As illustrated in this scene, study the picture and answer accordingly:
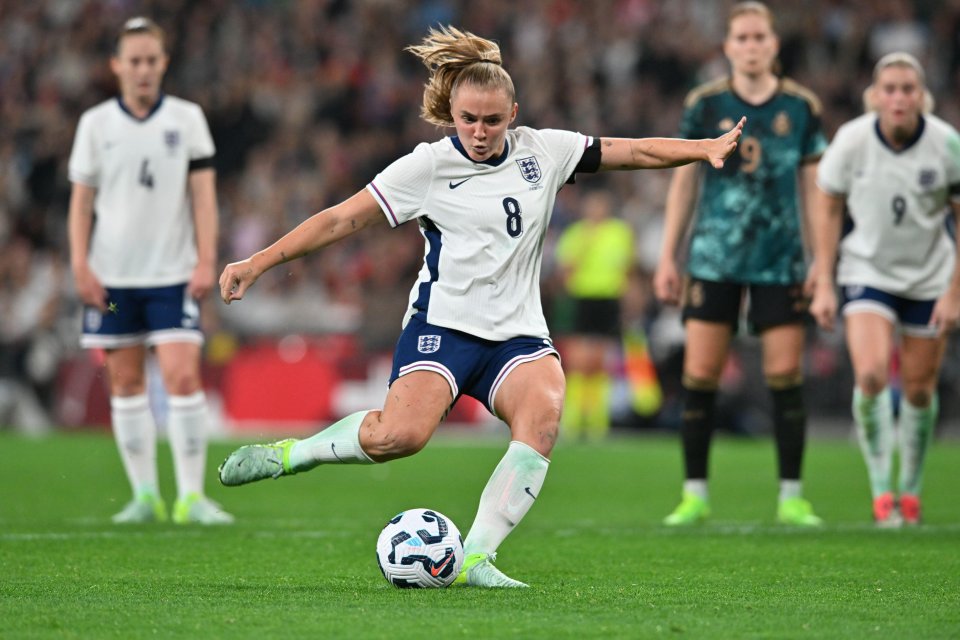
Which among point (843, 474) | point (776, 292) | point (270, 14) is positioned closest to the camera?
point (776, 292)

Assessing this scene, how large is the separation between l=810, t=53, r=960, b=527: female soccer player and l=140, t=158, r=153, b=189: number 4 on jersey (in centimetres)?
351

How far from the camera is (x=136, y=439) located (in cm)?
793

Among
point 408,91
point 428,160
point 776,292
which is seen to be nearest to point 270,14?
→ point 408,91

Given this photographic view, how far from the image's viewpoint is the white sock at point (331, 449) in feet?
17.8

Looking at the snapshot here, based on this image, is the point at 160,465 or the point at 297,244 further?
the point at 160,465

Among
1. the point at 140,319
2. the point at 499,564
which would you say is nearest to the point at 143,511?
the point at 140,319

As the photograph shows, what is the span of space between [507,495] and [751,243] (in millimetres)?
3023

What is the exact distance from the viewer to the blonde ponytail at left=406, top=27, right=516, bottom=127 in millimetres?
5383

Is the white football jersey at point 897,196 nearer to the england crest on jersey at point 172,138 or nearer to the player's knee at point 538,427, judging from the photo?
the player's knee at point 538,427

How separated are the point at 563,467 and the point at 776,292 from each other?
4548 millimetres

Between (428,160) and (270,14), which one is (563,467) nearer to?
(428,160)

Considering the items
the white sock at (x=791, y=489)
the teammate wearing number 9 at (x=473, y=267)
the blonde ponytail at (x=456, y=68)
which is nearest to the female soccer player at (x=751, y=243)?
the white sock at (x=791, y=489)

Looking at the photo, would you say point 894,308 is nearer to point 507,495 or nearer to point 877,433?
point 877,433

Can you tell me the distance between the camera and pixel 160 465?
1203 cm
